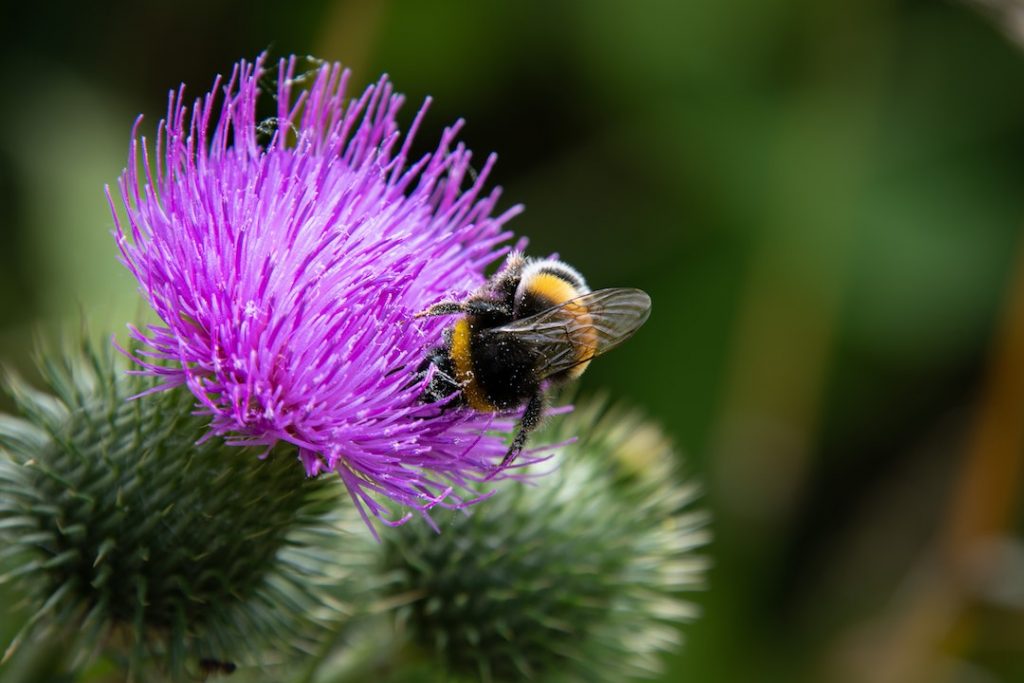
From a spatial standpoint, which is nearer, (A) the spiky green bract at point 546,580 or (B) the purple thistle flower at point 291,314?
(B) the purple thistle flower at point 291,314

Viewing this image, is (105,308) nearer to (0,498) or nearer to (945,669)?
(0,498)

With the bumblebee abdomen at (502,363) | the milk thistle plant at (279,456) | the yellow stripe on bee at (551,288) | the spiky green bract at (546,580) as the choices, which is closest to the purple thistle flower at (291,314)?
the milk thistle plant at (279,456)

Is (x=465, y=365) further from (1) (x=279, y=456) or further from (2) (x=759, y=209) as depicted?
(2) (x=759, y=209)

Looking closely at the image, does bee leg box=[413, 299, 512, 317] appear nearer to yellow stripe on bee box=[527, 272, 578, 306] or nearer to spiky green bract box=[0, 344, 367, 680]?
yellow stripe on bee box=[527, 272, 578, 306]

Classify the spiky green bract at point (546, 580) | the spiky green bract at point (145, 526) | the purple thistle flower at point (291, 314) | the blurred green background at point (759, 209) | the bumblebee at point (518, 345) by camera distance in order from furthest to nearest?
the blurred green background at point (759, 209), the spiky green bract at point (546, 580), the spiky green bract at point (145, 526), the bumblebee at point (518, 345), the purple thistle flower at point (291, 314)

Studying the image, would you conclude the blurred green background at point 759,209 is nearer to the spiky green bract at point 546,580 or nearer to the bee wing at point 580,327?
the spiky green bract at point 546,580

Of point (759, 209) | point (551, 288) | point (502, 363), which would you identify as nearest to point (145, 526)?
point (502, 363)
